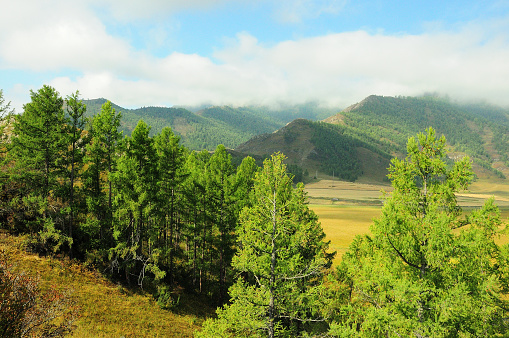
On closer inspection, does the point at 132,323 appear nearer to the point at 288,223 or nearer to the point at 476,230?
the point at 288,223

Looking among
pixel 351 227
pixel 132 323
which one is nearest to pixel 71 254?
pixel 132 323

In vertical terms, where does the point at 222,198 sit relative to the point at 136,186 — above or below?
below

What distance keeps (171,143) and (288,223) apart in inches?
621

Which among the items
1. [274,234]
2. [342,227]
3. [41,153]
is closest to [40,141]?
[41,153]

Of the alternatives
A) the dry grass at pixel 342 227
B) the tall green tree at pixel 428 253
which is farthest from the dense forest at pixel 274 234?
the dry grass at pixel 342 227

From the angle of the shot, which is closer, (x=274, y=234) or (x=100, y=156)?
(x=274, y=234)

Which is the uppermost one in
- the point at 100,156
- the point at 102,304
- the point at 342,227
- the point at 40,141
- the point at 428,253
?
the point at 40,141

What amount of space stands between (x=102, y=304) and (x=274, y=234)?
52.9 ft

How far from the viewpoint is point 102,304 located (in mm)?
19391

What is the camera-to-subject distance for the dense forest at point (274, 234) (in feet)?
27.5

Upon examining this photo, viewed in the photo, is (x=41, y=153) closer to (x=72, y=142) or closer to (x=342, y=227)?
(x=72, y=142)

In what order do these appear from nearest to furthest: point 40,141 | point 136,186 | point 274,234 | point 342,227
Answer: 1. point 274,234
2. point 40,141
3. point 136,186
4. point 342,227

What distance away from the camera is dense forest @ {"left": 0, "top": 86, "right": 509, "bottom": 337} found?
27.5 feet

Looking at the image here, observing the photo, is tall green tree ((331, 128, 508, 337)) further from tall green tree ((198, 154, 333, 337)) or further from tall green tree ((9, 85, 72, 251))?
tall green tree ((9, 85, 72, 251))
